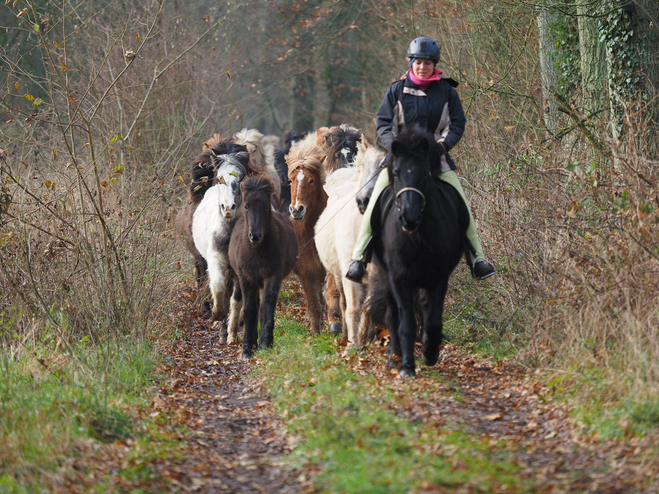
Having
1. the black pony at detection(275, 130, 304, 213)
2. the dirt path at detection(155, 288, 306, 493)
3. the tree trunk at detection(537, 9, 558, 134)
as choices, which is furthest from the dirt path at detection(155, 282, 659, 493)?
the black pony at detection(275, 130, 304, 213)

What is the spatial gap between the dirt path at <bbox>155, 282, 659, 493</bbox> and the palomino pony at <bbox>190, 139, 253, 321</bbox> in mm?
2295

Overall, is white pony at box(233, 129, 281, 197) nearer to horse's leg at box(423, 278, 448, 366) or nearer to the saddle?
the saddle

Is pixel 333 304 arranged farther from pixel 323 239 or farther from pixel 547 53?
pixel 547 53

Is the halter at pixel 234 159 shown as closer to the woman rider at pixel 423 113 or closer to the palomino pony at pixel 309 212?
the palomino pony at pixel 309 212

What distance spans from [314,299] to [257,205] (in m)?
2.06

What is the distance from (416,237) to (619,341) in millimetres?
2054

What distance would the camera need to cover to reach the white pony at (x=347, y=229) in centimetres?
969

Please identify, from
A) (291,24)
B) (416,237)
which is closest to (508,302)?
(416,237)

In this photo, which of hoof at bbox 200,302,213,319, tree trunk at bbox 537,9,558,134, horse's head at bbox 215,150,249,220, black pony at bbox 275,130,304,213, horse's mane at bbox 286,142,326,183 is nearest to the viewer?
horse's head at bbox 215,150,249,220

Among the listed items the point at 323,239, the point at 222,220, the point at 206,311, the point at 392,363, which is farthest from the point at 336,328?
the point at 392,363

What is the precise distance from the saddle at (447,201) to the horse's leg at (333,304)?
359 cm

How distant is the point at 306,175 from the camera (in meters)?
12.3

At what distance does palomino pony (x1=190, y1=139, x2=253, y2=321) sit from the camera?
1149 cm

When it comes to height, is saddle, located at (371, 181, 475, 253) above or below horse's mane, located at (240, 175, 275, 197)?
below
